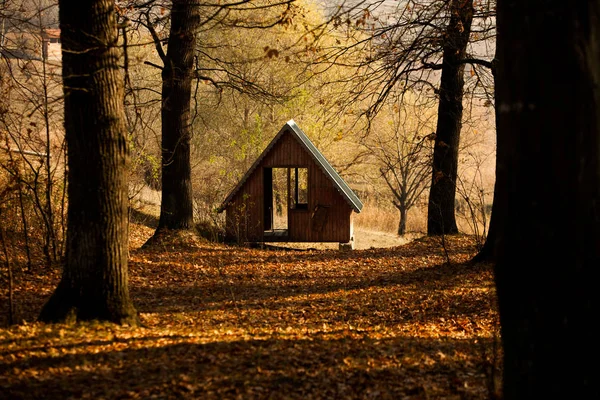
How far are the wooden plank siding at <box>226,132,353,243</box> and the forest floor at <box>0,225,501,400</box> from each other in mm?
7879

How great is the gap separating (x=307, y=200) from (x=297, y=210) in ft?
1.62

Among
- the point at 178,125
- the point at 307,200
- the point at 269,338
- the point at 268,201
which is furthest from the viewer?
the point at 268,201

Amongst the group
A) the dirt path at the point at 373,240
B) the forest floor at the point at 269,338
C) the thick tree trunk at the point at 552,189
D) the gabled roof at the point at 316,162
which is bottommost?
the forest floor at the point at 269,338

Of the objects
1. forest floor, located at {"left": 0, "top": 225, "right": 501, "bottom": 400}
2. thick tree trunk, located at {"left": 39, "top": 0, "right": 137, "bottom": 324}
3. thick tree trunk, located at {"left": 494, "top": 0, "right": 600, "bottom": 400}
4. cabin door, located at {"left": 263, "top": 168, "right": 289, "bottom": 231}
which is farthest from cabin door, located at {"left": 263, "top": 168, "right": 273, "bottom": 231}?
thick tree trunk, located at {"left": 494, "top": 0, "right": 600, "bottom": 400}

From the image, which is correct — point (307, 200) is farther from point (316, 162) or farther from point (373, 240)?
point (373, 240)

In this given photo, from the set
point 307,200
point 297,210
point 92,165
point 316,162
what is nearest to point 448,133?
point 316,162

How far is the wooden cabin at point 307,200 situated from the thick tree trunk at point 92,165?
42.4 feet

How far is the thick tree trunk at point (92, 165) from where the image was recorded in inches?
241

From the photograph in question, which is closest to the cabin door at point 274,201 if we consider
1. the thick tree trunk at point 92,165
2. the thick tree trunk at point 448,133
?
the thick tree trunk at point 448,133

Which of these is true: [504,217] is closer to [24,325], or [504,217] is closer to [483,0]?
[24,325]

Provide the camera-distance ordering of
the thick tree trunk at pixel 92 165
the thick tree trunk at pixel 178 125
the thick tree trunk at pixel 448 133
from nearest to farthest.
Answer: the thick tree trunk at pixel 92 165, the thick tree trunk at pixel 178 125, the thick tree trunk at pixel 448 133

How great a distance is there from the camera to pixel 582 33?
3.40 metres

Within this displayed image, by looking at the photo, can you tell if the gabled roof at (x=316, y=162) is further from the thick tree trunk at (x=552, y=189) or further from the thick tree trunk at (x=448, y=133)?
the thick tree trunk at (x=552, y=189)

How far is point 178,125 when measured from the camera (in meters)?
14.2
